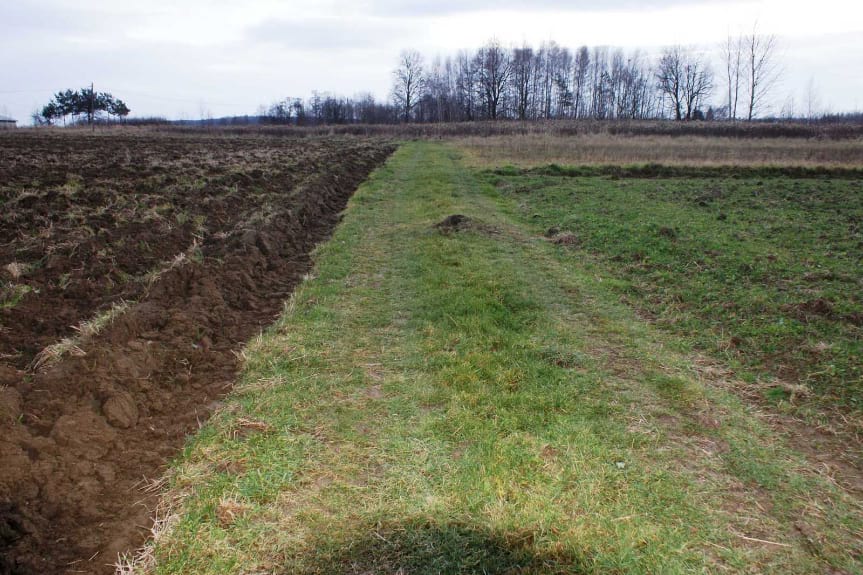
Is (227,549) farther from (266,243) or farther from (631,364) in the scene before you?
(266,243)

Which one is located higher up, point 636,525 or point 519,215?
point 519,215

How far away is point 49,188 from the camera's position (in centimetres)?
1265

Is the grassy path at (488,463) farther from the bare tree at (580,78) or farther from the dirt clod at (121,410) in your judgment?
the bare tree at (580,78)

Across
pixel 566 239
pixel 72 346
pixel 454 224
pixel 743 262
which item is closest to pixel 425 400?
pixel 72 346

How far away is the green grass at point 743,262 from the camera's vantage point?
5152mm

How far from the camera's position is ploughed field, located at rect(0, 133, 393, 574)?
2.96m

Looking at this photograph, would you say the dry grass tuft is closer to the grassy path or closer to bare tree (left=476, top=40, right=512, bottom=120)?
the grassy path

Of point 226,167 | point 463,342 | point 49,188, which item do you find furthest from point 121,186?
point 463,342

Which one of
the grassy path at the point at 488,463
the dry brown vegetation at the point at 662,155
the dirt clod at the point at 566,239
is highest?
the dry brown vegetation at the point at 662,155

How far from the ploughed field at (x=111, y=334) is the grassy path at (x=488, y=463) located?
355 mm

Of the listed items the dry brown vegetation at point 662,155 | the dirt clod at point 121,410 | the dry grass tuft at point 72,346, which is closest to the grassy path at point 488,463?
the dirt clod at point 121,410

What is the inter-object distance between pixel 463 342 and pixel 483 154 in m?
25.3

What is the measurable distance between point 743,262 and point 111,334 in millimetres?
8576

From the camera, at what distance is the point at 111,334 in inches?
186
